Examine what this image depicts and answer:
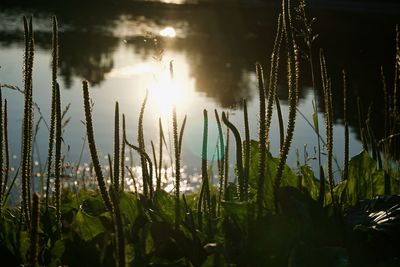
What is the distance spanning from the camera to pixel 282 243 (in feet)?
Answer: 7.42

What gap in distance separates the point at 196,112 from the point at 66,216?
15141mm

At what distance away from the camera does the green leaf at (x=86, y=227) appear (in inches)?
93.4

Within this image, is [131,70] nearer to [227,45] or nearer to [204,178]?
[227,45]

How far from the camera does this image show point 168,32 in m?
35.2

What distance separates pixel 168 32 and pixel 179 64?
781cm

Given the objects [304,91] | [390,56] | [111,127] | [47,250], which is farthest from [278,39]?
[390,56]

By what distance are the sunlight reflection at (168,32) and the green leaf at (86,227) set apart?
103 feet

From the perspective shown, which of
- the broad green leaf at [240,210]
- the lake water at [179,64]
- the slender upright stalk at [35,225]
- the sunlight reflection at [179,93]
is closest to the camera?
the slender upright stalk at [35,225]

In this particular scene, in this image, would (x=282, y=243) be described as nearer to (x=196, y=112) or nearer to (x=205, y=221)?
(x=205, y=221)

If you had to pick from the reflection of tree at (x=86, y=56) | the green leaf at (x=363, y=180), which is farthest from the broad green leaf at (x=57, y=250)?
the reflection of tree at (x=86, y=56)

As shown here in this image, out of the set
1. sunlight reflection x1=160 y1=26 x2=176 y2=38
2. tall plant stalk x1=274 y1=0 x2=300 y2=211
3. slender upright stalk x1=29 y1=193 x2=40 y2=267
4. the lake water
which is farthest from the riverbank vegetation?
sunlight reflection x1=160 y1=26 x2=176 y2=38

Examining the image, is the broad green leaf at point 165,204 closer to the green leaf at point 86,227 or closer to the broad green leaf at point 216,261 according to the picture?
the green leaf at point 86,227

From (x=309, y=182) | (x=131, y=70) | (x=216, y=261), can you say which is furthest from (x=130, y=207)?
(x=131, y=70)

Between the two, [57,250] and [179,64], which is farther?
[179,64]
